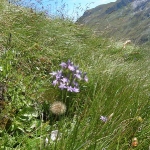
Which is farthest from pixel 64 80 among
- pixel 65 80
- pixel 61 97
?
pixel 61 97

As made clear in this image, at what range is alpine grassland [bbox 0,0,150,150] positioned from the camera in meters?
2.09

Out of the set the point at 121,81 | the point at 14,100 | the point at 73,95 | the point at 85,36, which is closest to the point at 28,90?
the point at 14,100

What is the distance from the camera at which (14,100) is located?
108 inches

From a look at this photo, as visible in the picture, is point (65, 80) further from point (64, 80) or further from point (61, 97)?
point (61, 97)

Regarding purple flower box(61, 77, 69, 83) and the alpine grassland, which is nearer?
the alpine grassland

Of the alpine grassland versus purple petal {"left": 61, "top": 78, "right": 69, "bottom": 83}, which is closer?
the alpine grassland

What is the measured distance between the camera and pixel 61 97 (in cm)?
318

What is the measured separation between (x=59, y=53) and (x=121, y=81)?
152cm

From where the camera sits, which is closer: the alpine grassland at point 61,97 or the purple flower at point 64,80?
the alpine grassland at point 61,97

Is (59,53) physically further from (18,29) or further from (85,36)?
(85,36)

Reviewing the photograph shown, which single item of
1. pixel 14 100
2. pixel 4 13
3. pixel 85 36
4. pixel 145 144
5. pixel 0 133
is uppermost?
pixel 4 13

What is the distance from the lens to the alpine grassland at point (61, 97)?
2089mm

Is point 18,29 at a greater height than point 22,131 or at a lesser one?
greater

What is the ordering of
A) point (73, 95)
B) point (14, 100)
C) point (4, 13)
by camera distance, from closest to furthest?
point (14, 100) → point (73, 95) → point (4, 13)
